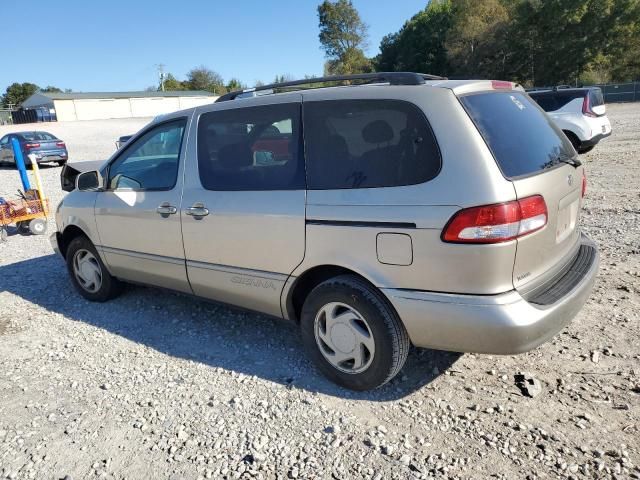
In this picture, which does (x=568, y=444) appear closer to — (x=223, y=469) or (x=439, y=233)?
(x=439, y=233)

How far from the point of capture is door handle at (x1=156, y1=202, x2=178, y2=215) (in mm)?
3879

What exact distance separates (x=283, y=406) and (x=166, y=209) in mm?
1823

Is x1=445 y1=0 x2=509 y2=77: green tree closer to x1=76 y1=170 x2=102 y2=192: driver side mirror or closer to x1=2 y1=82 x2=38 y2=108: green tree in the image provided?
x1=76 y1=170 x2=102 y2=192: driver side mirror

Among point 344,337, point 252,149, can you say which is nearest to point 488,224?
point 344,337

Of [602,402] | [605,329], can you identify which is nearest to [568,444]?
[602,402]

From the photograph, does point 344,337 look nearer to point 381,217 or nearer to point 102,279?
point 381,217

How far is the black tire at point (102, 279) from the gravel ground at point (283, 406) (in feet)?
1.27

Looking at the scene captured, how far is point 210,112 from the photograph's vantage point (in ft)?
12.4

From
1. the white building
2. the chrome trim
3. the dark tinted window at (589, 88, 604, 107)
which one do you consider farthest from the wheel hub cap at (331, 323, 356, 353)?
the white building

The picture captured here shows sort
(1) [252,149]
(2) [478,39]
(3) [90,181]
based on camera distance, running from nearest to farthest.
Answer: (1) [252,149]
(3) [90,181]
(2) [478,39]

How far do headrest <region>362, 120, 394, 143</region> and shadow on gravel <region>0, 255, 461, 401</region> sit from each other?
1.58m

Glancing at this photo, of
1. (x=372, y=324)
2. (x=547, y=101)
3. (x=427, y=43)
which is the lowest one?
(x=372, y=324)

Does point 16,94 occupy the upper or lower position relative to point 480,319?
upper

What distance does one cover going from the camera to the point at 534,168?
111 inches
